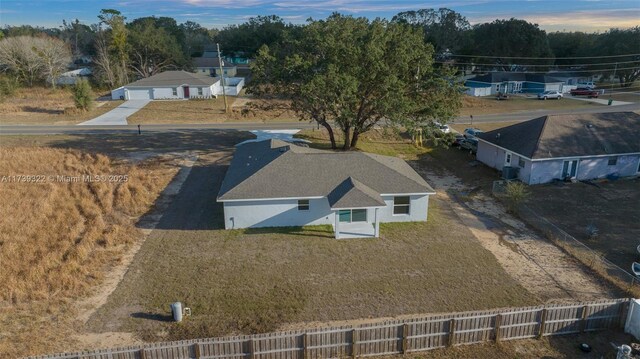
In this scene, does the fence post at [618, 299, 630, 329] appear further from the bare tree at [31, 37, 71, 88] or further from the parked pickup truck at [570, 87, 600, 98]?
the bare tree at [31, 37, 71, 88]

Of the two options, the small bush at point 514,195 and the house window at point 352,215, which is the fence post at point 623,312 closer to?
the small bush at point 514,195

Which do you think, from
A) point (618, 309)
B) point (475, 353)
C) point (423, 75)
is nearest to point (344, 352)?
point (475, 353)

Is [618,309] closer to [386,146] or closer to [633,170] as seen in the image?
[633,170]

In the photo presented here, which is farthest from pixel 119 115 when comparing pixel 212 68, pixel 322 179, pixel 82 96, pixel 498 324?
pixel 498 324

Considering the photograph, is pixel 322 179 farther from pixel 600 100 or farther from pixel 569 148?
pixel 600 100

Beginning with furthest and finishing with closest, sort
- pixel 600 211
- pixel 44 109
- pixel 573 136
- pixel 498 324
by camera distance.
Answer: pixel 44 109
pixel 573 136
pixel 600 211
pixel 498 324
